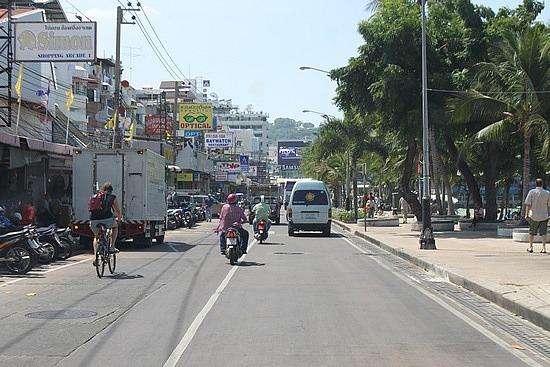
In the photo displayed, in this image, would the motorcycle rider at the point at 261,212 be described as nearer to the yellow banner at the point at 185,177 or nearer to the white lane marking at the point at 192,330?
the white lane marking at the point at 192,330

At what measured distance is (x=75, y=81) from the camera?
6362cm

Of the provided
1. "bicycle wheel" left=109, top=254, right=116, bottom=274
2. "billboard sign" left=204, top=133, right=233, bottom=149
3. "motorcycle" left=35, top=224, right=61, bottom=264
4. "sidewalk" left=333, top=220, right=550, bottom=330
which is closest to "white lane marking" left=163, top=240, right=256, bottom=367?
"bicycle wheel" left=109, top=254, right=116, bottom=274

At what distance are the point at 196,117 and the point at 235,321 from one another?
53.8 meters

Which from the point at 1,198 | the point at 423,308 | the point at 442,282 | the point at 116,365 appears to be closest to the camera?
the point at 116,365

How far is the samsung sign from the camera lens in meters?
25.7

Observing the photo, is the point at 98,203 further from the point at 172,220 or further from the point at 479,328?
the point at 172,220

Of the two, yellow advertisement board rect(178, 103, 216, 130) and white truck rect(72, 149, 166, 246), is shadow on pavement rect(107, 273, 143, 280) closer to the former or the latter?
white truck rect(72, 149, 166, 246)

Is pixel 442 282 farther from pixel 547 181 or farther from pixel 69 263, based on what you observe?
pixel 547 181

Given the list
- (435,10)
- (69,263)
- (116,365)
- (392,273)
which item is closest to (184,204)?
(435,10)

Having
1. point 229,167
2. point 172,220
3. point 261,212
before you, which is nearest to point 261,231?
point 261,212

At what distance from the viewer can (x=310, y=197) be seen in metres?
32.7

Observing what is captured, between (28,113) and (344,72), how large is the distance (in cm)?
1470

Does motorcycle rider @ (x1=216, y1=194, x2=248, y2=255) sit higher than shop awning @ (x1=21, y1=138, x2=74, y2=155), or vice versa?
shop awning @ (x1=21, y1=138, x2=74, y2=155)

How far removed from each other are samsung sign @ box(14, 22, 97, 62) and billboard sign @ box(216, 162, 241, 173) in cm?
7264
